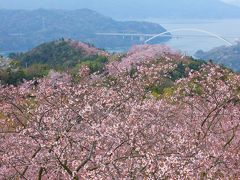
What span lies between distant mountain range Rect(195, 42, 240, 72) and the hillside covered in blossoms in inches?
1998

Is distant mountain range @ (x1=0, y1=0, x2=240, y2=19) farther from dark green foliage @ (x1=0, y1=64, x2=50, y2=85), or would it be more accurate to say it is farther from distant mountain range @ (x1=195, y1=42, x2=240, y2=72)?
dark green foliage @ (x1=0, y1=64, x2=50, y2=85)

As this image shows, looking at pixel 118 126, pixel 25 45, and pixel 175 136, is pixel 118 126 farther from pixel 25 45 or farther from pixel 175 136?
pixel 25 45

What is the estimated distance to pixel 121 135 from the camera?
21.4 feet

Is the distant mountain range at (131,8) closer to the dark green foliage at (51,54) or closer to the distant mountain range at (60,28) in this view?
the distant mountain range at (60,28)

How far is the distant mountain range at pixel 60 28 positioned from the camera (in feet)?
278

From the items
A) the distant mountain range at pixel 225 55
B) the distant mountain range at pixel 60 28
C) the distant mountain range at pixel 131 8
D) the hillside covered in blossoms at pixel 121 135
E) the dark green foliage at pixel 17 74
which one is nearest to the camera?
the hillside covered in blossoms at pixel 121 135

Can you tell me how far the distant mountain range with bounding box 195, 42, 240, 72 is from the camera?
2452 inches

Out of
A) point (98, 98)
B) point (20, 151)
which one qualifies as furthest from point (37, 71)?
point (20, 151)

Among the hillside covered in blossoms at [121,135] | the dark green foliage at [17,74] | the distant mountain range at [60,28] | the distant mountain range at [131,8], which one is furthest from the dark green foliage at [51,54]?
the distant mountain range at [131,8]

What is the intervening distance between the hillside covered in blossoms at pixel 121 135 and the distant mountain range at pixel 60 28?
70748 millimetres

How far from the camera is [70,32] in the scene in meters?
99.6

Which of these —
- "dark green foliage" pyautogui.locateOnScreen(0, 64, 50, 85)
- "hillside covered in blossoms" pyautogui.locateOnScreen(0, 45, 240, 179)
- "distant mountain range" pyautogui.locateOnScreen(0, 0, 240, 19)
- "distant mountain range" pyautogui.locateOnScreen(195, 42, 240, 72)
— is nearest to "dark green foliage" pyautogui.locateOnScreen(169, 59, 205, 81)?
"dark green foliage" pyautogui.locateOnScreen(0, 64, 50, 85)

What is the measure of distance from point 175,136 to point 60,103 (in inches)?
113

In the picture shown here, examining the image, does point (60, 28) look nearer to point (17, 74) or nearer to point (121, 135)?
point (17, 74)
